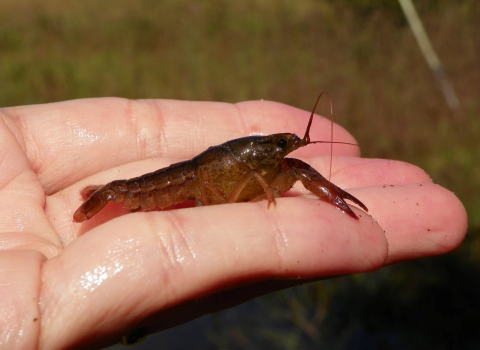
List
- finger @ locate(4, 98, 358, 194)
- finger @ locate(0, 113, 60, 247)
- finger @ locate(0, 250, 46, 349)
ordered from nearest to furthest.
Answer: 1. finger @ locate(0, 250, 46, 349)
2. finger @ locate(0, 113, 60, 247)
3. finger @ locate(4, 98, 358, 194)

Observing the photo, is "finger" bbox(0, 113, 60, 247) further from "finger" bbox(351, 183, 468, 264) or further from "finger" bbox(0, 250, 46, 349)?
"finger" bbox(351, 183, 468, 264)

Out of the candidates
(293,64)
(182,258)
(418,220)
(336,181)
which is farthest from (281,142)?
(293,64)

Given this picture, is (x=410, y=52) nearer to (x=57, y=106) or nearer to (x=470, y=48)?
(x=470, y=48)

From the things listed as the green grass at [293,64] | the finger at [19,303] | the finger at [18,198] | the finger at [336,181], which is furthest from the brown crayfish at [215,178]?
the green grass at [293,64]

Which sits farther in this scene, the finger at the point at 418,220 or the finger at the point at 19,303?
the finger at the point at 418,220

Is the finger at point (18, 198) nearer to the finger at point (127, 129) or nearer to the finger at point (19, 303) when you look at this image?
the finger at point (127, 129)

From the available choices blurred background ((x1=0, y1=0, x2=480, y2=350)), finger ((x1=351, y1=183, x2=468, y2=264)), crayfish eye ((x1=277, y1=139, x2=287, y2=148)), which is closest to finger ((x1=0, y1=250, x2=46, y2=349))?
finger ((x1=351, y1=183, x2=468, y2=264))

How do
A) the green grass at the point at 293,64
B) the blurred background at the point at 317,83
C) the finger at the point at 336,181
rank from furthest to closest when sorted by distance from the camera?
the green grass at the point at 293,64 < the blurred background at the point at 317,83 < the finger at the point at 336,181

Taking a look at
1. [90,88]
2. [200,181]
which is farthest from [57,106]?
[90,88]
